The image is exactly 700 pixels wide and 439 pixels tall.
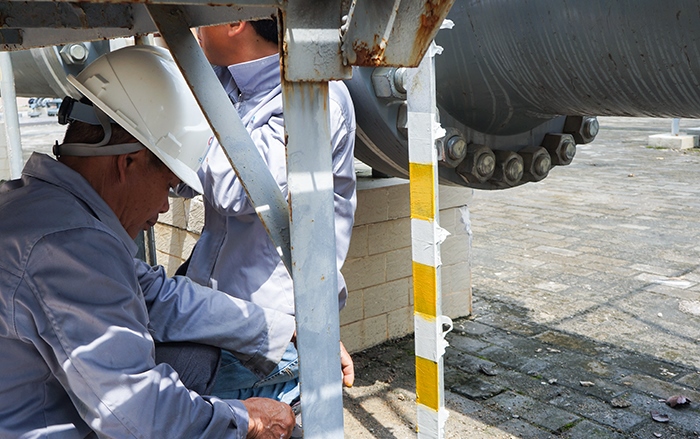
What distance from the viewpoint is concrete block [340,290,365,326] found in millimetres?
3920

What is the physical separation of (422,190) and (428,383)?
27.8 inches

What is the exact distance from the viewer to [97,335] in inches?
57.8

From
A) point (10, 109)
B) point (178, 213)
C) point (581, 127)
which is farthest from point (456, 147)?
point (10, 109)

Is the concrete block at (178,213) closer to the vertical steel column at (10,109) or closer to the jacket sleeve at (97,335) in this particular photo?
the vertical steel column at (10,109)

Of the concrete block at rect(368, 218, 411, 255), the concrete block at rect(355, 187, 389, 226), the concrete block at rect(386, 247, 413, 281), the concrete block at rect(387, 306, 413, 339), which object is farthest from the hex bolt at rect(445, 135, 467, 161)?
the concrete block at rect(387, 306, 413, 339)

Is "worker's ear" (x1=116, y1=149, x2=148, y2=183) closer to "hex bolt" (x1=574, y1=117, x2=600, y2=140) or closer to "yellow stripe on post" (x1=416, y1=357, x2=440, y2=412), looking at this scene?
"yellow stripe on post" (x1=416, y1=357, x2=440, y2=412)

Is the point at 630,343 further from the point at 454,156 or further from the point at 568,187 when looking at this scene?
the point at 568,187

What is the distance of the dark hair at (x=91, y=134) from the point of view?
170 cm

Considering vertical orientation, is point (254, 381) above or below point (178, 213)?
below

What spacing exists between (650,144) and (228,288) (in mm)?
11567

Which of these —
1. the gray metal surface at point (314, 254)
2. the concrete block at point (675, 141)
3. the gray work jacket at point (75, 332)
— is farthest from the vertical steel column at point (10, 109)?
the concrete block at point (675, 141)

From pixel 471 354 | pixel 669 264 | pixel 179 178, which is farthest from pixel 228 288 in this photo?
pixel 669 264

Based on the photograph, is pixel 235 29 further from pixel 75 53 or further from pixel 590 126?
pixel 590 126

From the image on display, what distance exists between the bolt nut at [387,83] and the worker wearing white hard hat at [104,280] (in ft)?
2.86
